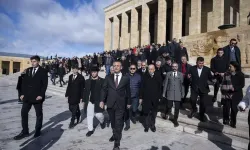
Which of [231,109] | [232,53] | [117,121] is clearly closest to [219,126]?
[231,109]

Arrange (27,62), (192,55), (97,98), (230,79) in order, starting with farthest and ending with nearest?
1. (27,62)
2. (192,55)
3. (97,98)
4. (230,79)

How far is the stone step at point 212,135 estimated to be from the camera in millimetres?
4430

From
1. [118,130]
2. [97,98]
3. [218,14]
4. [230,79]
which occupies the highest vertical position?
[218,14]

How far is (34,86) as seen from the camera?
16.5 feet

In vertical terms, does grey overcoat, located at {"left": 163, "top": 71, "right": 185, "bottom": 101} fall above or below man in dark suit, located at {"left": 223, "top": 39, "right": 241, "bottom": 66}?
below

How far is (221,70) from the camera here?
6672 mm

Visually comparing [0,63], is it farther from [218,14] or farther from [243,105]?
[243,105]

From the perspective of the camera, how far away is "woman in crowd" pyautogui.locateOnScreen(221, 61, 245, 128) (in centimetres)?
496

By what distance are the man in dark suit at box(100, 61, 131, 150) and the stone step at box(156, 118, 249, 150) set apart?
74.9 inches

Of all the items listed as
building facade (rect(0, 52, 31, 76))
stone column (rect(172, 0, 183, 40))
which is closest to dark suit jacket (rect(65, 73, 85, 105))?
stone column (rect(172, 0, 183, 40))

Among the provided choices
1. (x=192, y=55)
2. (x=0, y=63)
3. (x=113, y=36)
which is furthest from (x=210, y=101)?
(x=0, y=63)

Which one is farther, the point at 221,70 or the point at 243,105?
the point at 221,70

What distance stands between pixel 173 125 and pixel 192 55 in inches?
317

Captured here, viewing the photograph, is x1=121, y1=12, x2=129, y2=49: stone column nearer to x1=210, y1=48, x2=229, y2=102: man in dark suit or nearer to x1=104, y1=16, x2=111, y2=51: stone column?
x1=104, y1=16, x2=111, y2=51: stone column
